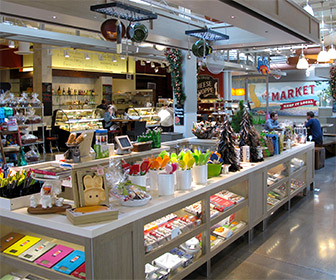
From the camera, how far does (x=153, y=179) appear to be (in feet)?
11.9

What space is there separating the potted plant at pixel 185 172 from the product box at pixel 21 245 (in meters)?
1.35

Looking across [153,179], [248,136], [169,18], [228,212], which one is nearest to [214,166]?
[228,212]

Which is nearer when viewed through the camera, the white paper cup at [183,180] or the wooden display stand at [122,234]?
the wooden display stand at [122,234]

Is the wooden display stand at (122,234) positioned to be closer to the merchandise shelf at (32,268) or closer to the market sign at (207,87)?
the merchandise shelf at (32,268)

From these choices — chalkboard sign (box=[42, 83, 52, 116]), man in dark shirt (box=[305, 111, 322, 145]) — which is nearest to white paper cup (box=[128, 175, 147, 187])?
man in dark shirt (box=[305, 111, 322, 145])

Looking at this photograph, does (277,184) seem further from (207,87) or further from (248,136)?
(207,87)

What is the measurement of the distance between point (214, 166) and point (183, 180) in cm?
71

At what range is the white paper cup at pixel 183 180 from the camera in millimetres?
3715

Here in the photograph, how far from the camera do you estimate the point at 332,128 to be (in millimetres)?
15070

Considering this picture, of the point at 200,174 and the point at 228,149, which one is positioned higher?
the point at 228,149

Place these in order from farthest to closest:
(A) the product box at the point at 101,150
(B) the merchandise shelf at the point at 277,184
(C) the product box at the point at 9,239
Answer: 1. (B) the merchandise shelf at the point at 277,184
2. (A) the product box at the point at 101,150
3. (C) the product box at the point at 9,239

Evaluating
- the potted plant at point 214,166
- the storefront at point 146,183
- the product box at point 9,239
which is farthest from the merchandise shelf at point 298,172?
the product box at point 9,239

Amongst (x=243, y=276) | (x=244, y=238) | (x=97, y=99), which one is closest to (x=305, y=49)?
(x=97, y=99)

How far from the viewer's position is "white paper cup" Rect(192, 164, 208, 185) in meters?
3.96
